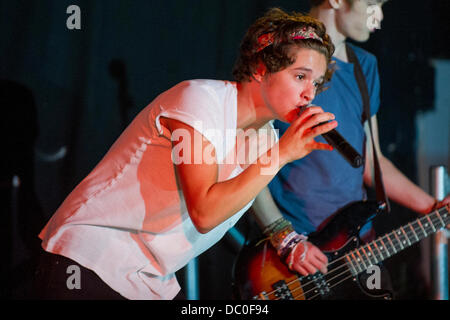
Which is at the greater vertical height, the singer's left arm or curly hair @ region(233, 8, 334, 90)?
curly hair @ region(233, 8, 334, 90)

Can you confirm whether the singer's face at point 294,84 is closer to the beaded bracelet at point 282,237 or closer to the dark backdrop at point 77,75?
the beaded bracelet at point 282,237

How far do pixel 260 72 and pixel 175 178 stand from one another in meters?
0.44

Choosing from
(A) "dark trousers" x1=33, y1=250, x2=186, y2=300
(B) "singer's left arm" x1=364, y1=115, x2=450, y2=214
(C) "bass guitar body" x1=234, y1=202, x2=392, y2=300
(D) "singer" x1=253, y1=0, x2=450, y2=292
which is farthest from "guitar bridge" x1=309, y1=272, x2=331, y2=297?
(A) "dark trousers" x1=33, y1=250, x2=186, y2=300

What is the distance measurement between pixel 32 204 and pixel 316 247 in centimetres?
122

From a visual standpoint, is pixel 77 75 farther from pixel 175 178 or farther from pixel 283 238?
pixel 283 238

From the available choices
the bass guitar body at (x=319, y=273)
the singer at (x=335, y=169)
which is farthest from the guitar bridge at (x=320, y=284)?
the singer at (x=335, y=169)

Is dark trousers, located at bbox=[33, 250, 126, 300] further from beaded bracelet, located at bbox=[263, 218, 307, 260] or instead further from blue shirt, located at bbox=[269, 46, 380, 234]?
blue shirt, located at bbox=[269, 46, 380, 234]

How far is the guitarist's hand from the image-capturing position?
159 cm

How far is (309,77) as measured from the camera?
4.21 feet

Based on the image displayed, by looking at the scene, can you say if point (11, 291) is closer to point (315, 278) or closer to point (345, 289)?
point (315, 278)

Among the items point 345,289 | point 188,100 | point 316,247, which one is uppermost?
point 188,100

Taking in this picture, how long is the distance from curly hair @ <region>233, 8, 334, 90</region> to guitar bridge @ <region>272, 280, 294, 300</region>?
0.78m

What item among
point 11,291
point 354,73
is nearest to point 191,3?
point 354,73

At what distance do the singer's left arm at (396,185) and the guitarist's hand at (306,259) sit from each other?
666 mm
